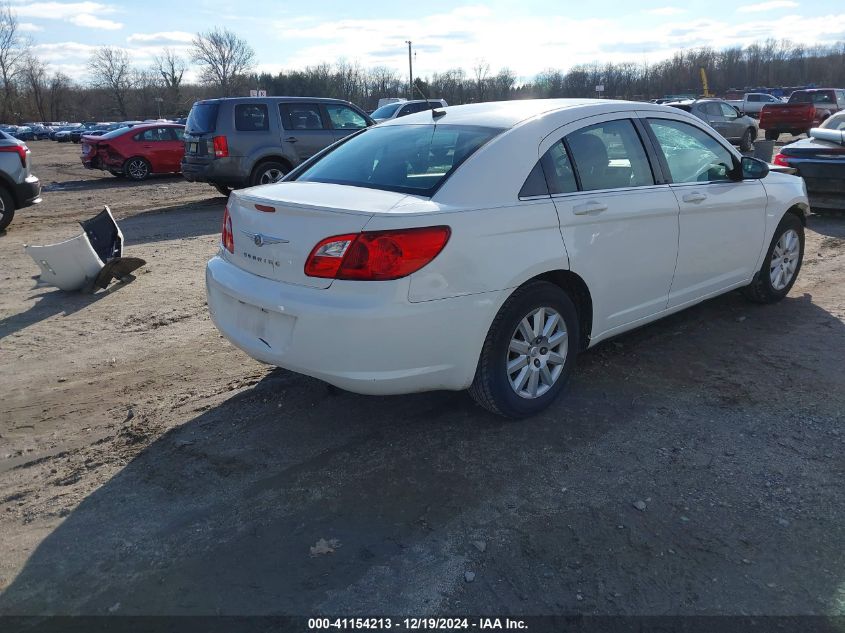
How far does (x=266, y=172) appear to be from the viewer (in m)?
12.8

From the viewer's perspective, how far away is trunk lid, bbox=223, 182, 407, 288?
10.9 ft


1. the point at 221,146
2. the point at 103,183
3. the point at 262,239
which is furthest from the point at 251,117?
the point at 262,239

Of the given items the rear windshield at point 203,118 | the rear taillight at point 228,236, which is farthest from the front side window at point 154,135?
the rear taillight at point 228,236

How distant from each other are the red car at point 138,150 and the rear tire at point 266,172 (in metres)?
6.64

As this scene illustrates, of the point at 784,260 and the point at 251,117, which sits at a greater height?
the point at 251,117

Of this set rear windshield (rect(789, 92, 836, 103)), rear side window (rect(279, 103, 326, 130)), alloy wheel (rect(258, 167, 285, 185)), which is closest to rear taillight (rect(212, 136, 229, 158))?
alloy wheel (rect(258, 167, 285, 185))

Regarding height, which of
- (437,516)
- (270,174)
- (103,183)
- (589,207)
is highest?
(589,207)

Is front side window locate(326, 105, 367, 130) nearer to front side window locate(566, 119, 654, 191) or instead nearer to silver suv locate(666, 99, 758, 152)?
front side window locate(566, 119, 654, 191)

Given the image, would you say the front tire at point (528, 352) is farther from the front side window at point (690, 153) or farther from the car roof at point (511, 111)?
the front side window at point (690, 153)

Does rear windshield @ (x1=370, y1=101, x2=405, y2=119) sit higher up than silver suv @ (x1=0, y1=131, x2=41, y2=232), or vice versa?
rear windshield @ (x1=370, y1=101, x2=405, y2=119)

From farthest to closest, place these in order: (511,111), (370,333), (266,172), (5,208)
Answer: (266,172)
(5,208)
(511,111)
(370,333)

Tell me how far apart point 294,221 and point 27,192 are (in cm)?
907

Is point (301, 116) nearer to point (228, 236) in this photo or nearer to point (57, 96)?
point (228, 236)

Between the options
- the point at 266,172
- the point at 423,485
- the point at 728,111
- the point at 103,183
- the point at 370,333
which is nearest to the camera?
the point at 370,333
